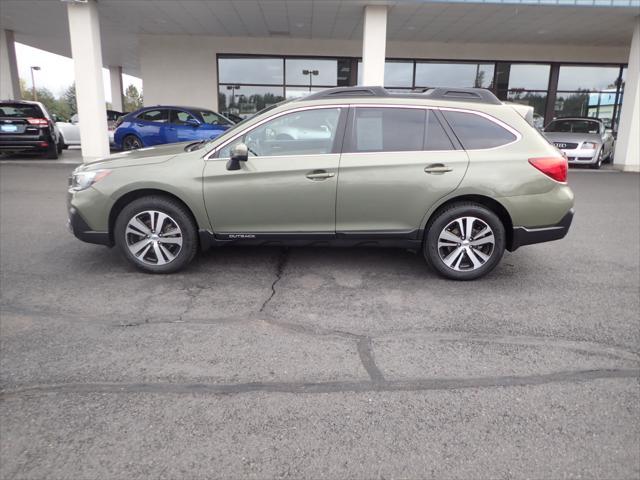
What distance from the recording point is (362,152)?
16.0 ft

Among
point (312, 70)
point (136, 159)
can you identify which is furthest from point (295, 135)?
point (312, 70)

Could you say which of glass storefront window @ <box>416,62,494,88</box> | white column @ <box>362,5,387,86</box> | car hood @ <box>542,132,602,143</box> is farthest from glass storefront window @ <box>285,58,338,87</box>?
car hood @ <box>542,132,602,143</box>

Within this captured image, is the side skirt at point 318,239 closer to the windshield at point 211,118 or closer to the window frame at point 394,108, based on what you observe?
the window frame at point 394,108

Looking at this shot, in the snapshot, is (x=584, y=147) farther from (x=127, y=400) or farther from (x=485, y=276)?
(x=127, y=400)

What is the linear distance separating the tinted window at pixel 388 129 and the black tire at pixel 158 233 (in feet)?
5.92

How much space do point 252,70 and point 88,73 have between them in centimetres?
763

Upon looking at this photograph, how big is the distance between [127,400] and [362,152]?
306 cm

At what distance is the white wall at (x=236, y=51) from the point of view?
19594 millimetres

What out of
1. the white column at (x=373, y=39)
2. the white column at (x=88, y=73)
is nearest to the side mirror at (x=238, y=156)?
the white column at (x=373, y=39)

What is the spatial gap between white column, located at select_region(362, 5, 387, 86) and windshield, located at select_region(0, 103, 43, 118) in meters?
9.76

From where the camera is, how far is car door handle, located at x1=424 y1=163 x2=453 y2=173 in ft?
15.7

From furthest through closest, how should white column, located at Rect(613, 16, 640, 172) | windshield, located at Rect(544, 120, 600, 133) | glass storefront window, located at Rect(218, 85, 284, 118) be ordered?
glass storefront window, located at Rect(218, 85, 284, 118) → windshield, located at Rect(544, 120, 600, 133) → white column, located at Rect(613, 16, 640, 172)

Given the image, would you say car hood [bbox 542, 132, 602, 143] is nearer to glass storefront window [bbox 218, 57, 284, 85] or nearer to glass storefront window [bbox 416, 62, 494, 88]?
glass storefront window [bbox 416, 62, 494, 88]

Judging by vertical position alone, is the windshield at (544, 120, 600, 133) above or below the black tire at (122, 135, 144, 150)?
above
